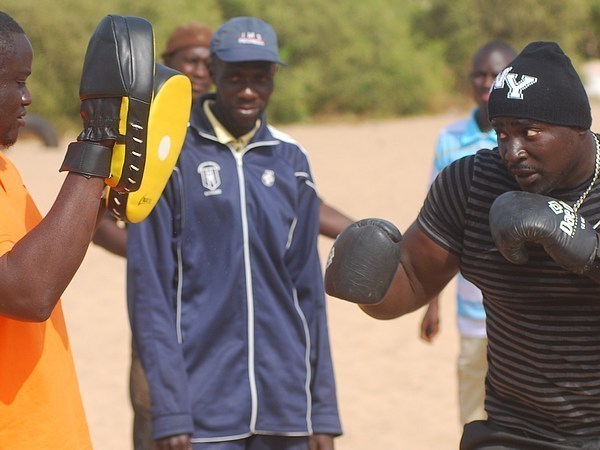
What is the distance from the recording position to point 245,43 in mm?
4082

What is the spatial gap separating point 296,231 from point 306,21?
908 inches

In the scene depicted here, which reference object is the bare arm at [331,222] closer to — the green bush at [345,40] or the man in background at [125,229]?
the man in background at [125,229]

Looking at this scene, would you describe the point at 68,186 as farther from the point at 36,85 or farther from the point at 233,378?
the point at 36,85

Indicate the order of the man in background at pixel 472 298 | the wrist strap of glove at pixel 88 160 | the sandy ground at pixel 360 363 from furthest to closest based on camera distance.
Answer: the sandy ground at pixel 360 363, the man in background at pixel 472 298, the wrist strap of glove at pixel 88 160

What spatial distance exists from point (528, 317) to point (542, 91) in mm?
635

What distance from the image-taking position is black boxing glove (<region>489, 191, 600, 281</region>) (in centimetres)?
270

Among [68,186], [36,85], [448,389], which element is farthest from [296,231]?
[36,85]

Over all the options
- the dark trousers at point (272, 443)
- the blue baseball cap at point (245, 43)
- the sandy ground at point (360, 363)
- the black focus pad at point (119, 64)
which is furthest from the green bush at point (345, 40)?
the black focus pad at point (119, 64)

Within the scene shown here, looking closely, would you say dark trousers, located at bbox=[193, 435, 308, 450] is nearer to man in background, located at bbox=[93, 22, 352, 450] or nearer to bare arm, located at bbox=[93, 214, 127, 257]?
man in background, located at bbox=[93, 22, 352, 450]

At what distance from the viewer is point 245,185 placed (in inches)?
153

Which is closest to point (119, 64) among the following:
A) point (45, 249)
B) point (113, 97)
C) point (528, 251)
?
point (113, 97)

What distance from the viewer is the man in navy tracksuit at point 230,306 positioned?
3.76 metres

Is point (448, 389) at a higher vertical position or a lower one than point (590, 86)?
lower

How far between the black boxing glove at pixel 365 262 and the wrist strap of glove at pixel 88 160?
828 millimetres
